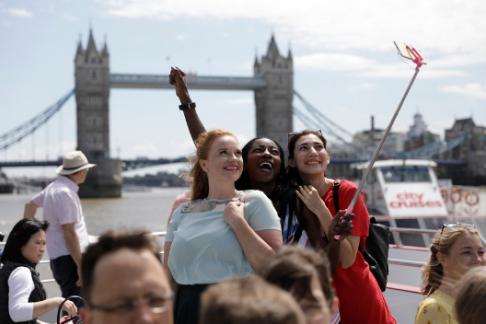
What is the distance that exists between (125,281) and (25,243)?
152 centimetres

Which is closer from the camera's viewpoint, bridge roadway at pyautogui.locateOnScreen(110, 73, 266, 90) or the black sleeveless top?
the black sleeveless top

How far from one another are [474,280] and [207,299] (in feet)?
1.79

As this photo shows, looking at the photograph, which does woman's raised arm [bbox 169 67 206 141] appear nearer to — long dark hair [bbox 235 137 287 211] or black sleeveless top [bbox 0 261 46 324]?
long dark hair [bbox 235 137 287 211]

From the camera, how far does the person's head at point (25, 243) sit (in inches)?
90.0

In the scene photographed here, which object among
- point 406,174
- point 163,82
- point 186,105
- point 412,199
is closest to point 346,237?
point 186,105

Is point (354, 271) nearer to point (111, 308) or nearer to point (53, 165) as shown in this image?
point (111, 308)

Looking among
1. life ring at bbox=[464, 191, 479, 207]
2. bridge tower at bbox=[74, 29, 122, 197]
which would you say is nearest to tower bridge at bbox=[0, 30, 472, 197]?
bridge tower at bbox=[74, 29, 122, 197]

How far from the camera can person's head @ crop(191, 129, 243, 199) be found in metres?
1.85

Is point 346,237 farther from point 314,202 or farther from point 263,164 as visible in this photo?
point 263,164

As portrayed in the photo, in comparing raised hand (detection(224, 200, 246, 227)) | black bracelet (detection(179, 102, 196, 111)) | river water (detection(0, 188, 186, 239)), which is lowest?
river water (detection(0, 188, 186, 239))

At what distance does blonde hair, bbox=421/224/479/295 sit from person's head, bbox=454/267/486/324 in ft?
2.33

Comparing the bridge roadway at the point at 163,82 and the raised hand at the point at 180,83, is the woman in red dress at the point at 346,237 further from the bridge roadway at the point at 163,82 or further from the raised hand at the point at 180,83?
the bridge roadway at the point at 163,82

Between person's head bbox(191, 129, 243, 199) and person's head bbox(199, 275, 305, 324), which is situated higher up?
person's head bbox(191, 129, 243, 199)

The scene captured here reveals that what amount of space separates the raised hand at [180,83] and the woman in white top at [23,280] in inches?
23.9
